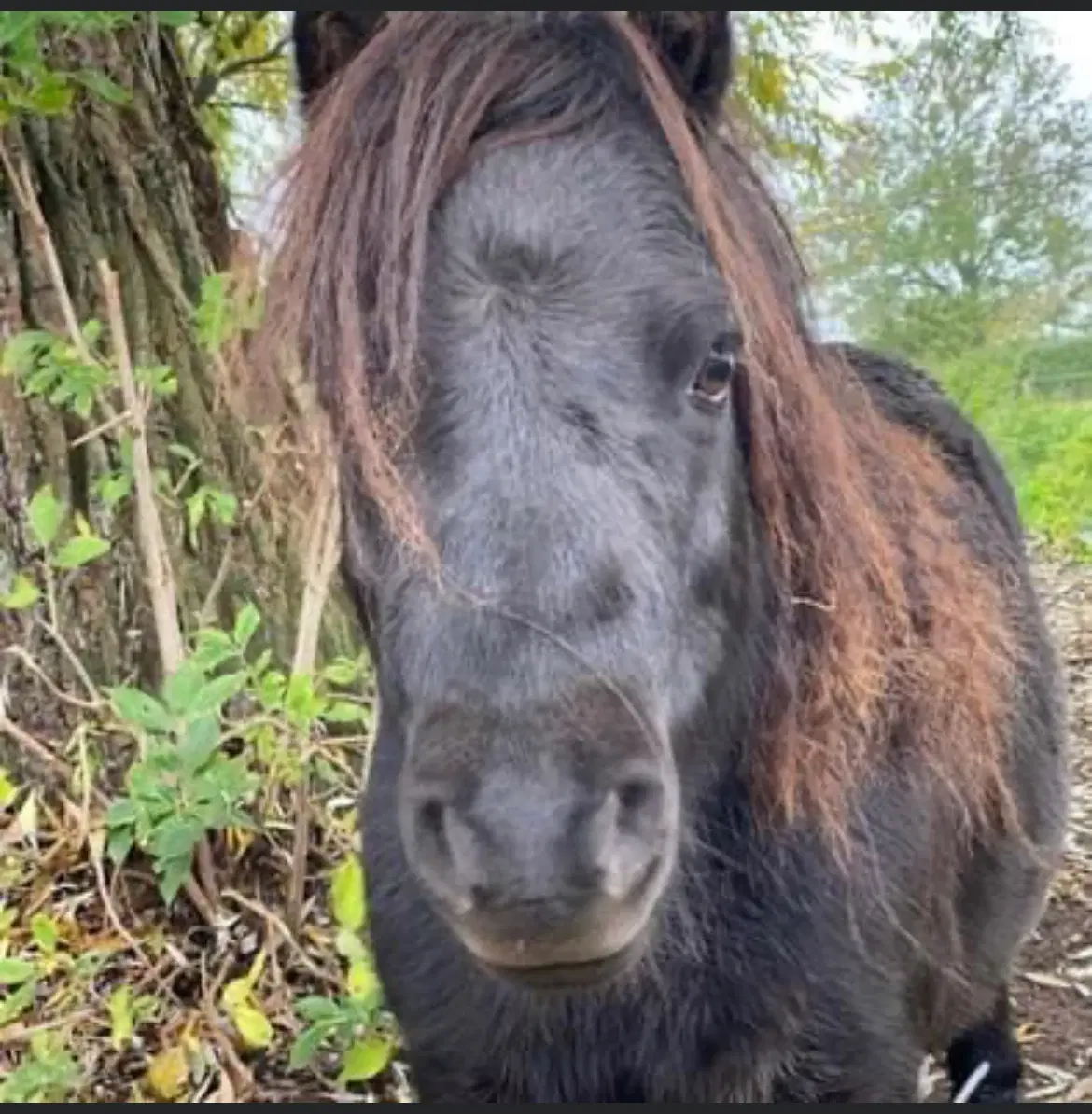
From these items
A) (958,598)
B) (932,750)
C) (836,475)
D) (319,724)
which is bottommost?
(319,724)

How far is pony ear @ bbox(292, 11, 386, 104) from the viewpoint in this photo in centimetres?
204

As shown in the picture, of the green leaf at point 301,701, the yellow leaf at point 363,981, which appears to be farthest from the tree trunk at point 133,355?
the yellow leaf at point 363,981

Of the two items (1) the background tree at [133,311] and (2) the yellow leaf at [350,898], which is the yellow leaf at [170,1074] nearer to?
(2) the yellow leaf at [350,898]

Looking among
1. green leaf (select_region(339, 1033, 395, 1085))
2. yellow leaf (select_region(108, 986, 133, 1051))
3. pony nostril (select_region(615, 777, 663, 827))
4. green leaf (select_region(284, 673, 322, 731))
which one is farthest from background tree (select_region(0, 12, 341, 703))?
pony nostril (select_region(615, 777, 663, 827))

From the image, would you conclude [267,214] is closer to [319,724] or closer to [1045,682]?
[319,724]

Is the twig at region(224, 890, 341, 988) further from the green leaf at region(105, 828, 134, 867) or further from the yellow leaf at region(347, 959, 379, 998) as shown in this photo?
the yellow leaf at region(347, 959, 379, 998)

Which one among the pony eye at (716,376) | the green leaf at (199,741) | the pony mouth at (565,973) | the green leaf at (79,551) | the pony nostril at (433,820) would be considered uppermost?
the pony eye at (716,376)

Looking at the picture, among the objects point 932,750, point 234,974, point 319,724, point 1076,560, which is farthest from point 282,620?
point 1076,560

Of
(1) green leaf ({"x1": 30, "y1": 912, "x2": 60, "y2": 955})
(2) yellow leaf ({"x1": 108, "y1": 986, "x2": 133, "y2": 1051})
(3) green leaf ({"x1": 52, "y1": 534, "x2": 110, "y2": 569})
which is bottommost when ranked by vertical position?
(2) yellow leaf ({"x1": 108, "y1": 986, "x2": 133, "y2": 1051})

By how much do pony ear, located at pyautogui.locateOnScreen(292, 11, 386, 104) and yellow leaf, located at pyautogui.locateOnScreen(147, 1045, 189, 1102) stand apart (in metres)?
1.76

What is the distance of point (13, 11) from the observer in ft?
7.72

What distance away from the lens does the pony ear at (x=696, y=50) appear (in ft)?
6.47

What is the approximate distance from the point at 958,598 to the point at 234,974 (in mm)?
1670

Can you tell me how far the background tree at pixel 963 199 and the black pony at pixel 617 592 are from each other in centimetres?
163
